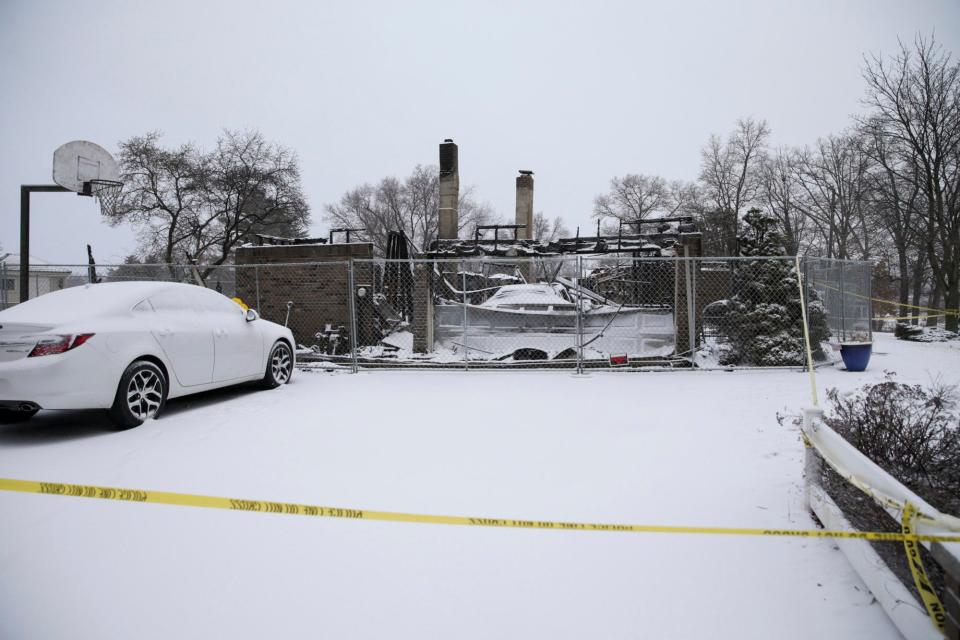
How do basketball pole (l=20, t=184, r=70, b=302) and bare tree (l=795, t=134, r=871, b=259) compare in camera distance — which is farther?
bare tree (l=795, t=134, r=871, b=259)

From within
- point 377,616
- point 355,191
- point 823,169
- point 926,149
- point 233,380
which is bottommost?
point 377,616

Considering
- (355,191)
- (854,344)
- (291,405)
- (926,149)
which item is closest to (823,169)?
(926,149)

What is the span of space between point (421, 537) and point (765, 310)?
8.38m

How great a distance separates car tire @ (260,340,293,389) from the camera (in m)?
7.18

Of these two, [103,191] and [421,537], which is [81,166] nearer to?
[103,191]

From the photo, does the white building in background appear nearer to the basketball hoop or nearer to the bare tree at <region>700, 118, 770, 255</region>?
the basketball hoop

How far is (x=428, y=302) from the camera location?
40.4 ft

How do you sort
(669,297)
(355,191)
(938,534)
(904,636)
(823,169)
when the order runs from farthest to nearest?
1. (355,191)
2. (823,169)
3. (669,297)
4. (904,636)
5. (938,534)

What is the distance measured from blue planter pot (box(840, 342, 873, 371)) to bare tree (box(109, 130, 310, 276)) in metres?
25.3

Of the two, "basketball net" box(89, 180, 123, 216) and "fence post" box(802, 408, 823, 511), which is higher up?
"basketball net" box(89, 180, 123, 216)

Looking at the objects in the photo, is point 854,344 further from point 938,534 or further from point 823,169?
point 823,169

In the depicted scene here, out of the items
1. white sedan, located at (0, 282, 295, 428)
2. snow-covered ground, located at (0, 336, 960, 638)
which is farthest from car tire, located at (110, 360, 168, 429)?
snow-covered ground, located at (0, 336, 960, 638)

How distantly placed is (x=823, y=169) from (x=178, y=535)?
150ft

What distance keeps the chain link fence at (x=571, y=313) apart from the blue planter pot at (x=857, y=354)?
2.31ft
